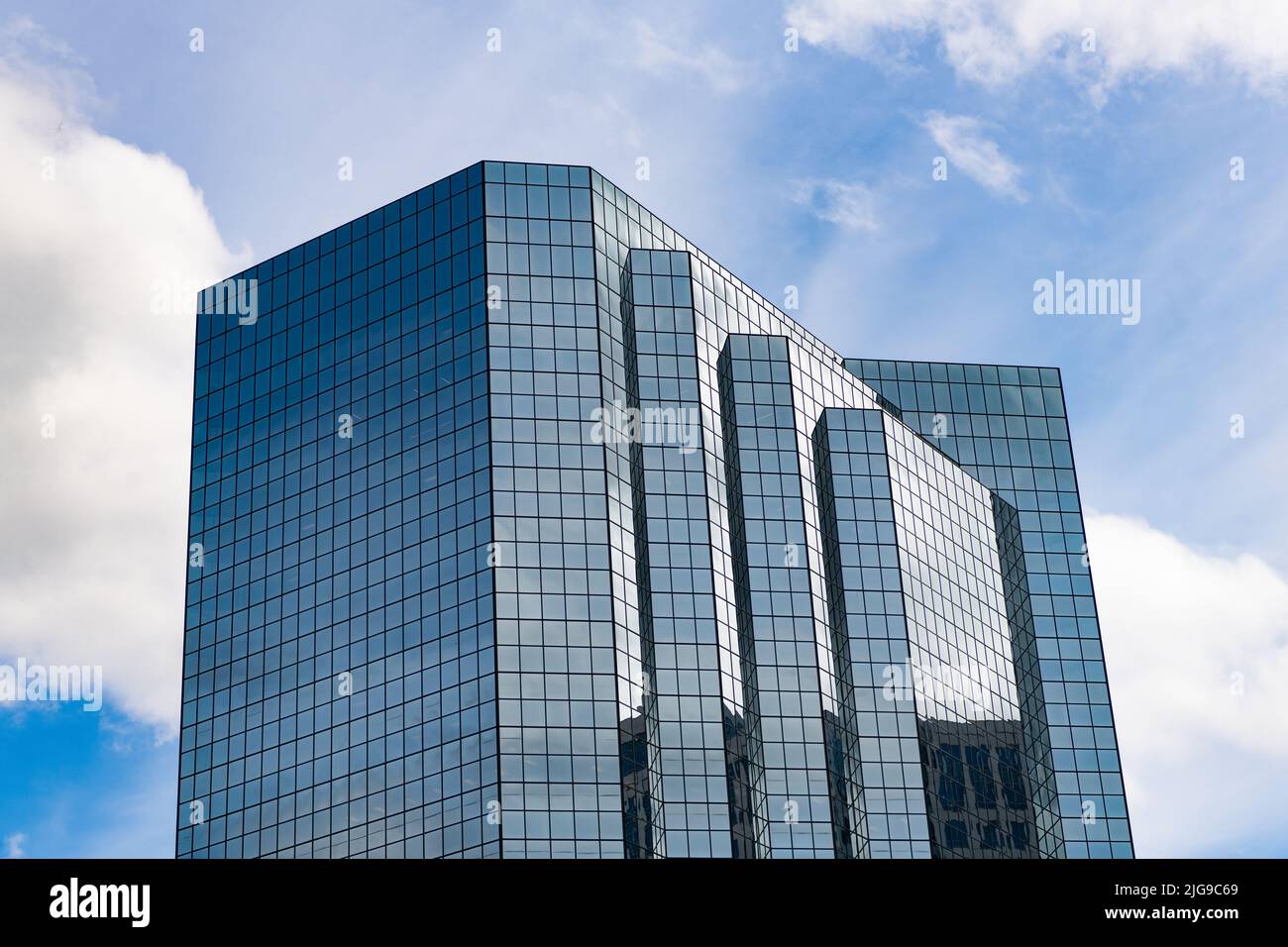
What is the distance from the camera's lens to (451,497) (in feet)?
404

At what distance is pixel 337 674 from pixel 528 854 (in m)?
24.5

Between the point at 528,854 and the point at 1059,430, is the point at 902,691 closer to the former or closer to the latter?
the point at 528,854

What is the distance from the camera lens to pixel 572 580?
393 ft

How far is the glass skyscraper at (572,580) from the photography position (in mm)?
116375

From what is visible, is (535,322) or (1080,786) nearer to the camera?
(535,322)

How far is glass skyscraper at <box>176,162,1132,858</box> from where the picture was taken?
11638 cm

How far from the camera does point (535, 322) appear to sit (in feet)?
426
